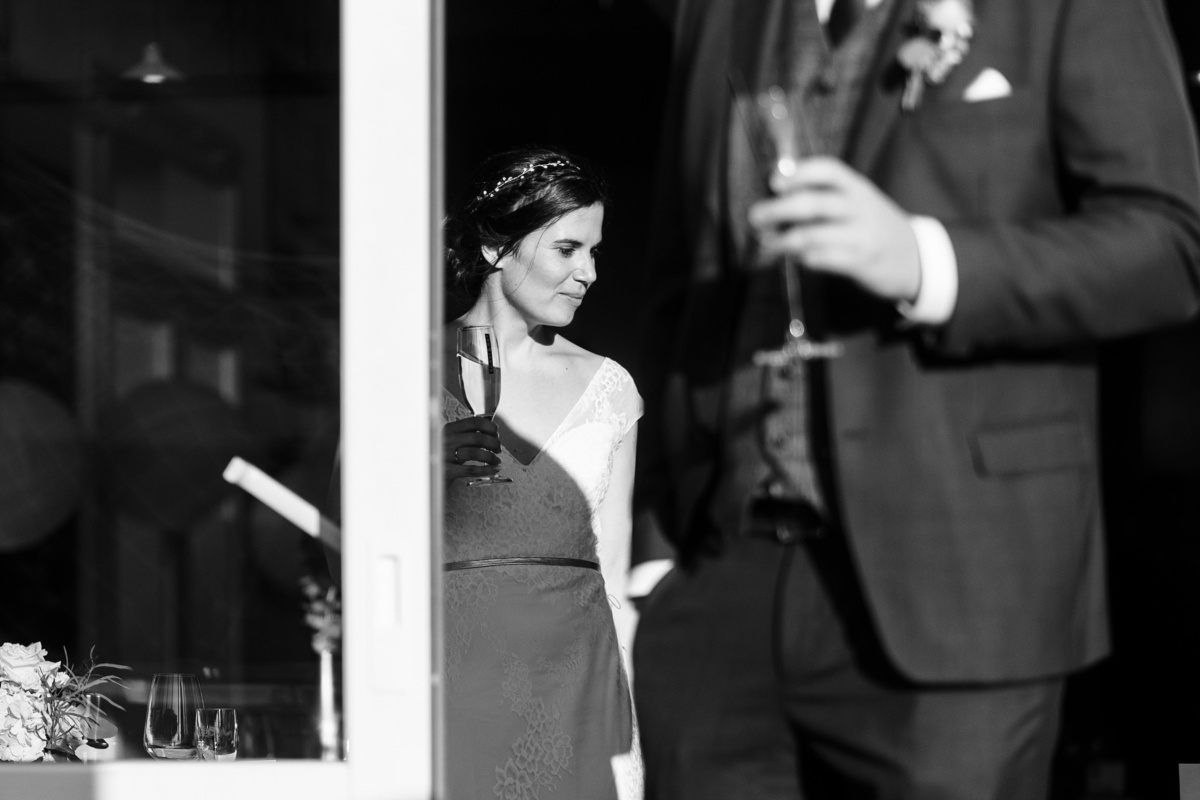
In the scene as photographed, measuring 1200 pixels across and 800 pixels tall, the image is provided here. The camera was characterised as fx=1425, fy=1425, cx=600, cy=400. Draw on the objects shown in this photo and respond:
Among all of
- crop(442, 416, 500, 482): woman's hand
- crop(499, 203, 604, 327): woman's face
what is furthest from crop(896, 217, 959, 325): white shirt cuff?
crop(499, 203, 604, 327): woman's face

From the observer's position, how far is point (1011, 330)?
1.05m

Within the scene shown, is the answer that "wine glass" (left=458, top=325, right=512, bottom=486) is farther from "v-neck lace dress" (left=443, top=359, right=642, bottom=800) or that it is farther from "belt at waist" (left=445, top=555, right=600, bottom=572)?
"belt at waist" (left=445, top=555, right=600, bottom=572)

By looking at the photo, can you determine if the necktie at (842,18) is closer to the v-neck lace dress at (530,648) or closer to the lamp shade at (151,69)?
the v-neck lace dress at (530,648)

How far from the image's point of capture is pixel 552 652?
8.39ft

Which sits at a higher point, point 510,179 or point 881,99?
point 510,179

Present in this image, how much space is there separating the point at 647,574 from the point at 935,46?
533 millimetres

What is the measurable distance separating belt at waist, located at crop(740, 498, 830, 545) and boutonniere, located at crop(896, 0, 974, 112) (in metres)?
0.32

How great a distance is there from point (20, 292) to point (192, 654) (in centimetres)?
Result: 149

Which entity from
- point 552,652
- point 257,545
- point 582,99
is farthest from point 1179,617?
point 257,545

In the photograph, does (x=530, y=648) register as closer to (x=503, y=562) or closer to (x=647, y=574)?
(x=503, y=562)

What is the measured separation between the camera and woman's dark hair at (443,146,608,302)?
2672mm

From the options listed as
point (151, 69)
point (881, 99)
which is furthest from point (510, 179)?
point (151, 69)

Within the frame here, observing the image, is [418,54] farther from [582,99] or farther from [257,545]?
[257,545]

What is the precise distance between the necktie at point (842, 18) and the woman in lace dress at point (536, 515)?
4.19ft
